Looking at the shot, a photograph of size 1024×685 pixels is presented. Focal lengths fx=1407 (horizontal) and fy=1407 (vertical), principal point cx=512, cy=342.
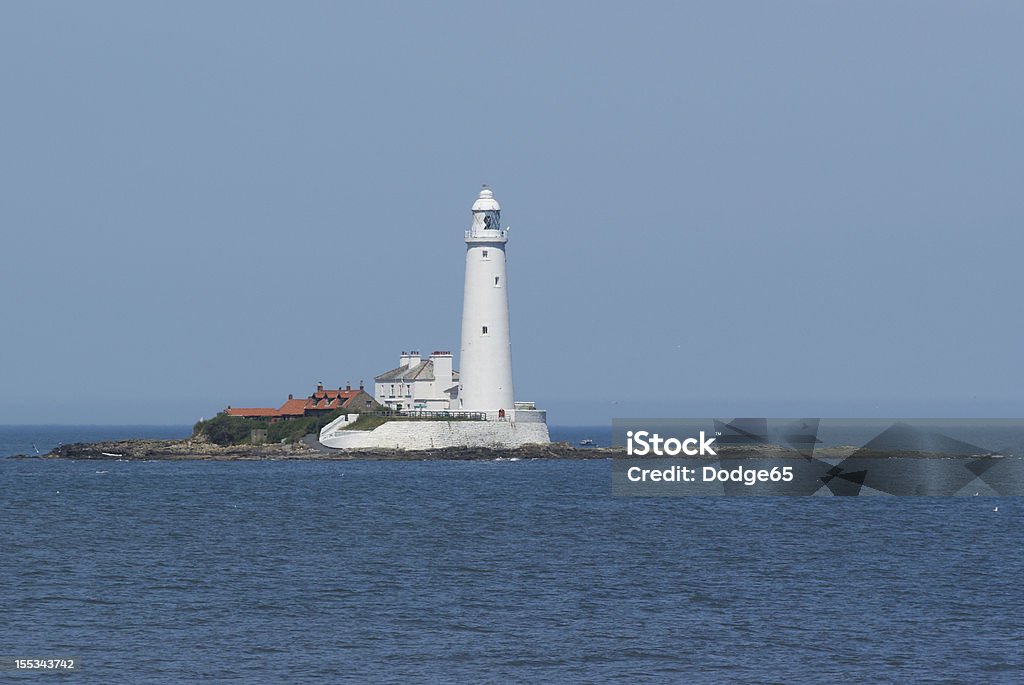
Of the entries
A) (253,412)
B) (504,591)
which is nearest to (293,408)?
(253,412)

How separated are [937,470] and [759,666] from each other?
83.7 meters

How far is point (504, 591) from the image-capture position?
37.5 meters

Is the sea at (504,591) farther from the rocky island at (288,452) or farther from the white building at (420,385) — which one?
the white building at (420,385)

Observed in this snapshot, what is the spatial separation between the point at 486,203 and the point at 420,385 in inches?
669

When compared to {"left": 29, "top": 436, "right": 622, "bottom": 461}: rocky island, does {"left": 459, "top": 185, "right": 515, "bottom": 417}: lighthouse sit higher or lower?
higher

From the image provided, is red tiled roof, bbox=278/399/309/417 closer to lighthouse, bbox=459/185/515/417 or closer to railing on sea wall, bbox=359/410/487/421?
railing on sea wall, bbox=359/410/487/421

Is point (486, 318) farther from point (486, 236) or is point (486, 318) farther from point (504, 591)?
point (504, 591)

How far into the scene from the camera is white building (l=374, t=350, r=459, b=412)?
10722cm

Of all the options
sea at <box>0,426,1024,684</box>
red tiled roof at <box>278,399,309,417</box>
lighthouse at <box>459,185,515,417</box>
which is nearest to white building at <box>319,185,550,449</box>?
lighthouse at <box>459,185,515,417</box>

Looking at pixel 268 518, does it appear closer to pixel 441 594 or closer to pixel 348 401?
pixel 441 594

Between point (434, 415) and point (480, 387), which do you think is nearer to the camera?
point (480, 387)

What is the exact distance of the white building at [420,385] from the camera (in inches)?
4221

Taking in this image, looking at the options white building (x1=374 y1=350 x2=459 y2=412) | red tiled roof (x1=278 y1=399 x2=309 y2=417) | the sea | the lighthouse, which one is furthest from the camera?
red tiled roof (x1=278 y1=399 x2=309 y2=417)

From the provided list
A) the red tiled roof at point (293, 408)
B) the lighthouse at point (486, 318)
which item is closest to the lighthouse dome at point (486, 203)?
the lighthouse at point (486, 318)
